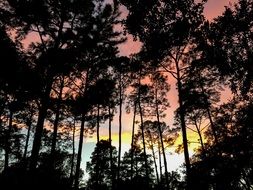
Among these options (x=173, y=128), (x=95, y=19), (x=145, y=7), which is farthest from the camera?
(x=173, y=128)

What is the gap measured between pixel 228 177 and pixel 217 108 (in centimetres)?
1193

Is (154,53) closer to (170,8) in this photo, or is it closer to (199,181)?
(170,8)

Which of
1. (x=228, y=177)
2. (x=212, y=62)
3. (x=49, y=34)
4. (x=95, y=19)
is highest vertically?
(x=95, y=19)

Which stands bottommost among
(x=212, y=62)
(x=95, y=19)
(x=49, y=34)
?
(x=212, y=62)

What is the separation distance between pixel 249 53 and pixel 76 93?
12.9 m

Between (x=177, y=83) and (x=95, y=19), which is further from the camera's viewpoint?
(x=177, y=83)

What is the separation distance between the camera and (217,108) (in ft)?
80.5

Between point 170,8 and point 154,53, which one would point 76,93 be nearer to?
point 154,53

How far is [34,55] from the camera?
49.9ft

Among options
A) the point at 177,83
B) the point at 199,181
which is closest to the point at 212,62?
the point at 177,83

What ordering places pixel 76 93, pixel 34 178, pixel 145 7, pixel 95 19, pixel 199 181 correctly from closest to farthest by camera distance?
pixel 145 7 → pixel 34 178 → pixel 199 181 → pixel 95 19 → pixel 76 93

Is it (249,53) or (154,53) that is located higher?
(154,53)

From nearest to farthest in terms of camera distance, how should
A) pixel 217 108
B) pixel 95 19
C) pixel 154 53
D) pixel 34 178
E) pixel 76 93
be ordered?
pixel 34 178 < pixel 95 19 < pixel 154 53 < pixel 76 93 < pixel 217 108

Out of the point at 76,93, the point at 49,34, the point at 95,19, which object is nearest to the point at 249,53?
the point at 95,19
